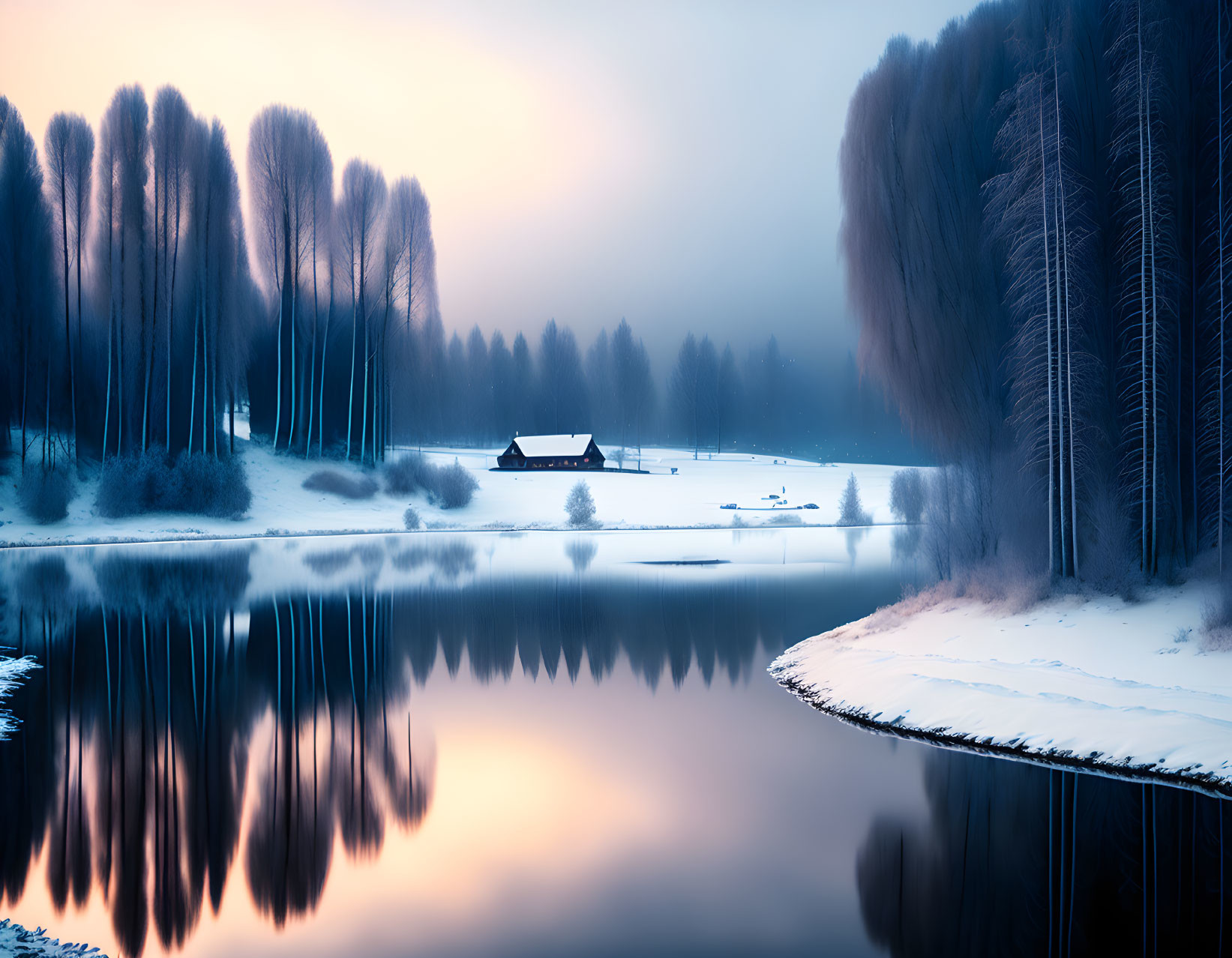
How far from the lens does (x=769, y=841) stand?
22.2 ft

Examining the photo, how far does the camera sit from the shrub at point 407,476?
159 feet

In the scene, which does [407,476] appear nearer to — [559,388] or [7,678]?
[7,678]

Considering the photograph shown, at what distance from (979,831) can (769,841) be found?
1635 mm

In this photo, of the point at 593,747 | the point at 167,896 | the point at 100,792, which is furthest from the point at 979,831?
the point at 100,792

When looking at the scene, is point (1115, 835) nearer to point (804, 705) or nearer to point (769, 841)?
point (769, 841)

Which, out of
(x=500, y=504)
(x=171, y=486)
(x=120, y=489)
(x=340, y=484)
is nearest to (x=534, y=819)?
(x=120, y=489)

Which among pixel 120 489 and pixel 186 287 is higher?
pixel 186 287

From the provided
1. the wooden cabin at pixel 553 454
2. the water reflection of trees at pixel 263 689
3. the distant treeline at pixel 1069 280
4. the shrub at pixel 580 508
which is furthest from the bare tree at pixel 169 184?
the distant treeline at pixel 1069 280

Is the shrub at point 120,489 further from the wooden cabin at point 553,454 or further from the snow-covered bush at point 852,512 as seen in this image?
the snow-covered bush at point 852,512

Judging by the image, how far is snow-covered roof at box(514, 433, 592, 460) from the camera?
72.2m

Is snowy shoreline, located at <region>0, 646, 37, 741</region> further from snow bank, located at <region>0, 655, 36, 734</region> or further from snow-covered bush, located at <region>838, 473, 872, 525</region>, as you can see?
snow-covered bush, located at <region>838, 473, 872, 525</region>

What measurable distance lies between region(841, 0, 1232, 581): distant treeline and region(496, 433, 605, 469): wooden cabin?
56479 millimetres

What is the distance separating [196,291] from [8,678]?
3490 cm

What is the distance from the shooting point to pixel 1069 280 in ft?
40.9
